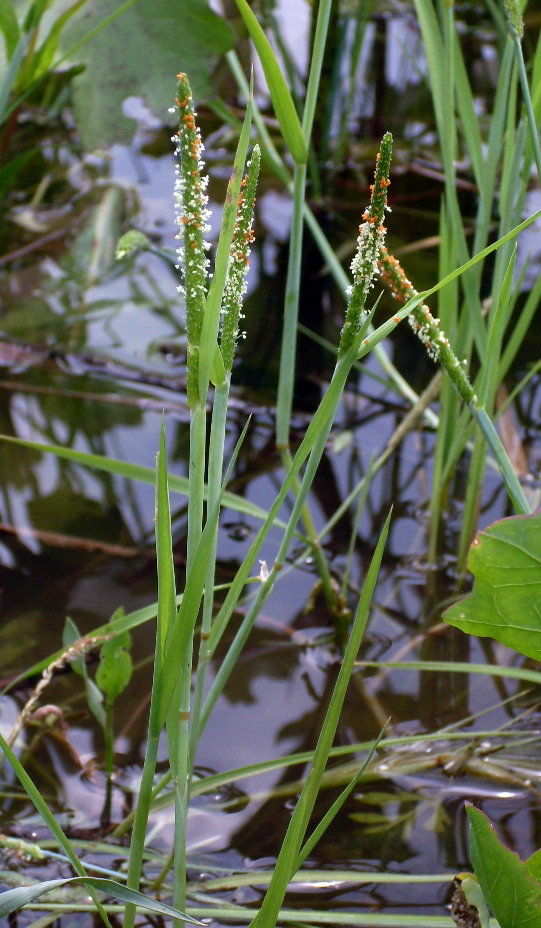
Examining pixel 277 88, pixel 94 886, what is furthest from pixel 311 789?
pixel 277 88

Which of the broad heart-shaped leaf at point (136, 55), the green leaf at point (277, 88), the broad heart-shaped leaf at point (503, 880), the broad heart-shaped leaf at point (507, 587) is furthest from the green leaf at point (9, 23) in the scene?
the broad heart-shaped leaf at point (503, 880)

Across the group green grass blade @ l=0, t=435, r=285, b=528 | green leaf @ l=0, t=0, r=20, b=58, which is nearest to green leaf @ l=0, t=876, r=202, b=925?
green grass blade @ l=0, t=435, r=285, b=528

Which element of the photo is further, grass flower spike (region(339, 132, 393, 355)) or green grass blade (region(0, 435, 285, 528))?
green grass blade (region(0, 435, 285, 528))

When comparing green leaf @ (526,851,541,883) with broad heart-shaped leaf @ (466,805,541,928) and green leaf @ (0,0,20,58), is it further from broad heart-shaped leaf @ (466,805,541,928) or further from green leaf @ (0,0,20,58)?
green leaf @ (0,0,20,58)

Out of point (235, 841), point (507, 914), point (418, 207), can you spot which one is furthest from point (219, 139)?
point (507, 914)

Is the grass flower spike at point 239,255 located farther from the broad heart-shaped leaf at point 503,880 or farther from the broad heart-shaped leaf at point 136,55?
the broad heart-shaped leaf at point 136,55

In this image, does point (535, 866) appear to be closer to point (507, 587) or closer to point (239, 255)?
point (507, 587)
